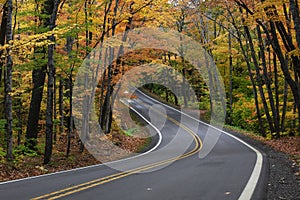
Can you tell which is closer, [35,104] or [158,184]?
[158,184]

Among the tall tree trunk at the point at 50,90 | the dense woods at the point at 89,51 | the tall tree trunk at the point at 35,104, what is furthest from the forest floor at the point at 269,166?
the tall tree trunk at the point at 35,104

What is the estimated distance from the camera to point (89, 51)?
1596 centimetres

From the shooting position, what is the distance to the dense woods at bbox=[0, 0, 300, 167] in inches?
529

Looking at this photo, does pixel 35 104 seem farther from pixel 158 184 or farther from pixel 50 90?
pixel 158 184

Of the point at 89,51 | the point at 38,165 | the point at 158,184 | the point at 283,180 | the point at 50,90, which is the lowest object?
the point at 38,165

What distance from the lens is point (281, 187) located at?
7.97m

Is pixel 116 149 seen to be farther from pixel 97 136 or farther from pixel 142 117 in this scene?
pixel 142 117

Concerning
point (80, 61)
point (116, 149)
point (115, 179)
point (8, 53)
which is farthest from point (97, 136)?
point (115, 179)

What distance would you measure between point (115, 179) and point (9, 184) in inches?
110

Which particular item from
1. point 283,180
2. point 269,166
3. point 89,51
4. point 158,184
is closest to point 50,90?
point 89,51

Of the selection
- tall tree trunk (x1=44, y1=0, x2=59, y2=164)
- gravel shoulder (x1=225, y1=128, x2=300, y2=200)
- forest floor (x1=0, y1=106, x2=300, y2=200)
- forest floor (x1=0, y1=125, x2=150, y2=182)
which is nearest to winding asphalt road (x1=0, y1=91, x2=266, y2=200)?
gravel shoulder (x1=225, y1=128, x2=300, y2=200)

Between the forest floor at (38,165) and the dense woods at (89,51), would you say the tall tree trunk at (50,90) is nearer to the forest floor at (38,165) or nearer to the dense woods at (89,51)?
the dense woods at (89,51)

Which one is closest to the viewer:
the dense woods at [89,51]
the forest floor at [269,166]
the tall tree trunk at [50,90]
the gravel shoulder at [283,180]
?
the gravel shoulder at [283,180]

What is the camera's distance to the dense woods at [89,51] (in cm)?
1343
